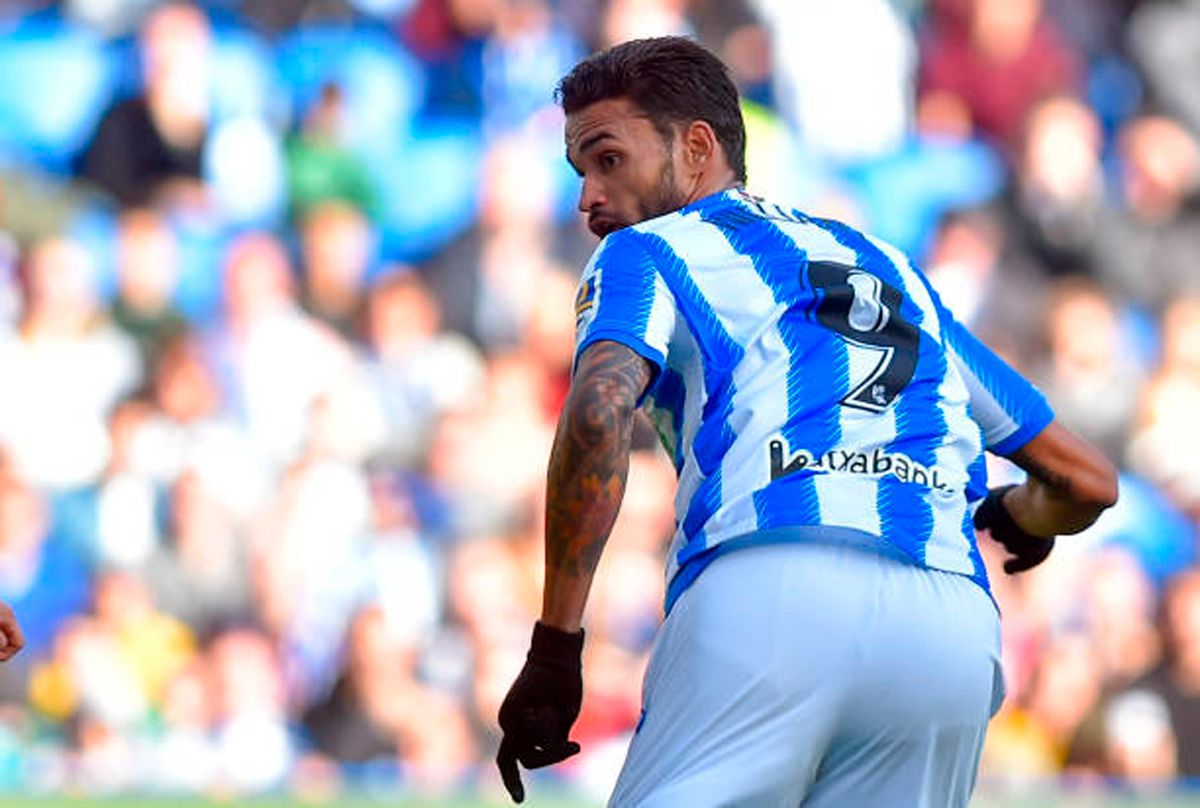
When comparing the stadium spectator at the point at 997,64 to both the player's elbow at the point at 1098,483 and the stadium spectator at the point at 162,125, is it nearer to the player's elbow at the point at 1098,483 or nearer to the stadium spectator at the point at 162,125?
the stadium spectator at the point at 162,125

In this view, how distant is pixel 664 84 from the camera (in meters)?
3.72

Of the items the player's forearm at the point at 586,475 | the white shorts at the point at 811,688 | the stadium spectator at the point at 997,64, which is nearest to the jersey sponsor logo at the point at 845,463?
the white shorts at the point at 811,688

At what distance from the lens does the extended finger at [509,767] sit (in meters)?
3.44

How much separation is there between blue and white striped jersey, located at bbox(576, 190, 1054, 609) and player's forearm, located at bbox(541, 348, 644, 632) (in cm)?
7

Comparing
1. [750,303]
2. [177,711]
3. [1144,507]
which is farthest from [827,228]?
[1144,507]

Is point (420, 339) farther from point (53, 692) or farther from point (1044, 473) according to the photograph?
point (1044, 473)

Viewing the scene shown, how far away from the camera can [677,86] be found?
3.73 meters

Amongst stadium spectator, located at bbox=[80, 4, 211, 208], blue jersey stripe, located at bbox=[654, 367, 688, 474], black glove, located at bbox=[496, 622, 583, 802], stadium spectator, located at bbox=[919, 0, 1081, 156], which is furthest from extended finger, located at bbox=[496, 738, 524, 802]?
stadium spectator, located at bbox=[919, 0, 1081, 156]

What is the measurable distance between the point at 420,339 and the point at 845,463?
22.8ft

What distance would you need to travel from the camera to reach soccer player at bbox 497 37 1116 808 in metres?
3.22

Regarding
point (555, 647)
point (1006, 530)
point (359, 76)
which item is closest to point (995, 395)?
point (1006, 530)

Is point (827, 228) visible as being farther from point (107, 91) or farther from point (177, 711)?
point (107, 91)

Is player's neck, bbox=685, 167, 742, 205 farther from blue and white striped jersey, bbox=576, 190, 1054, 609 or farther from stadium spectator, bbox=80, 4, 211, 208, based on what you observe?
stadium spectator, bbox=80, 4, 211, 208

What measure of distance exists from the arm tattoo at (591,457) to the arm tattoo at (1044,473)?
88cm
